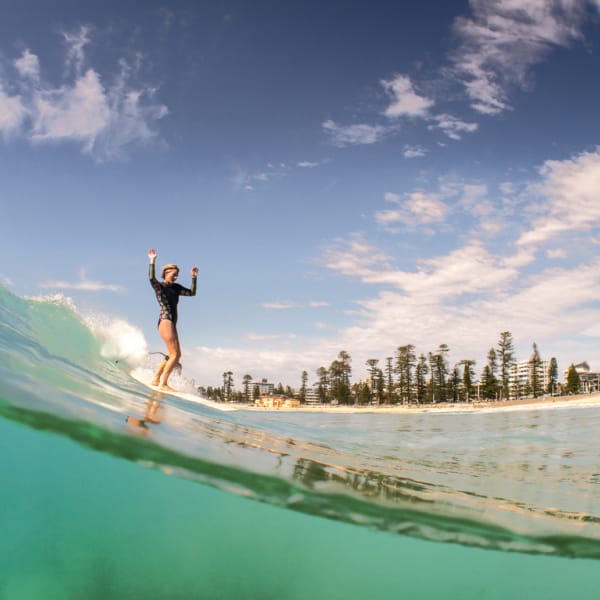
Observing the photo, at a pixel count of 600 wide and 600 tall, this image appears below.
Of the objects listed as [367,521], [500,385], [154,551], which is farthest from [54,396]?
[500,385]

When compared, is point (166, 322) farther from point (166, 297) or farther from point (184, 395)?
point (184, 395)

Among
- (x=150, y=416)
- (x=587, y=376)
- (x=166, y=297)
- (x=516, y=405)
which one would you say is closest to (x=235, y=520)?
(x=150, y=416)

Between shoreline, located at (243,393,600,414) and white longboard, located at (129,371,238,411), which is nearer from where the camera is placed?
white longboard, located at (129,371,238,411)

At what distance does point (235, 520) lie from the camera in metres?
3.97

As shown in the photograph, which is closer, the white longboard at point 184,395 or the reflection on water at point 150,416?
the reflection on water at point 150,416

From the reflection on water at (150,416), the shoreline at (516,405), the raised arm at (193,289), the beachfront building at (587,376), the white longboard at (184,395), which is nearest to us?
the reflection on water at (150,416)

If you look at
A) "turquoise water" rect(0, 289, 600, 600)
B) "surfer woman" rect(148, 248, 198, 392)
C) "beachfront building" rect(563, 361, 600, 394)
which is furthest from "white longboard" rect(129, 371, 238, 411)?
"beachfront building" rect(563, 361, 600, 394)

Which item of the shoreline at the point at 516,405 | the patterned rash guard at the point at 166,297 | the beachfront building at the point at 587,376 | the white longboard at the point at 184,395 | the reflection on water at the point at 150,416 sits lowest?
the reflection on water at the point at 150,416

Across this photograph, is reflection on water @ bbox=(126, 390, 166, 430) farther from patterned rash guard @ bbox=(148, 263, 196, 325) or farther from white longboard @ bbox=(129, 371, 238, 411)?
patterned rash guard @ bbox=(148, 263, 196, 325)

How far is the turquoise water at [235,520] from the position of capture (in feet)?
11.2

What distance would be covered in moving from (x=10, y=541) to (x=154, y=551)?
3.34ft

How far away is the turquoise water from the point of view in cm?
341

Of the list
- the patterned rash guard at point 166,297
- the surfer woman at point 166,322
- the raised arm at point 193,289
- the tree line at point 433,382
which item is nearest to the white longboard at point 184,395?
the surfer woman at point 166,322

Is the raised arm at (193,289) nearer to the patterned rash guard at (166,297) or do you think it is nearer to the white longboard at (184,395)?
the patterned rash guard at (166,297)
